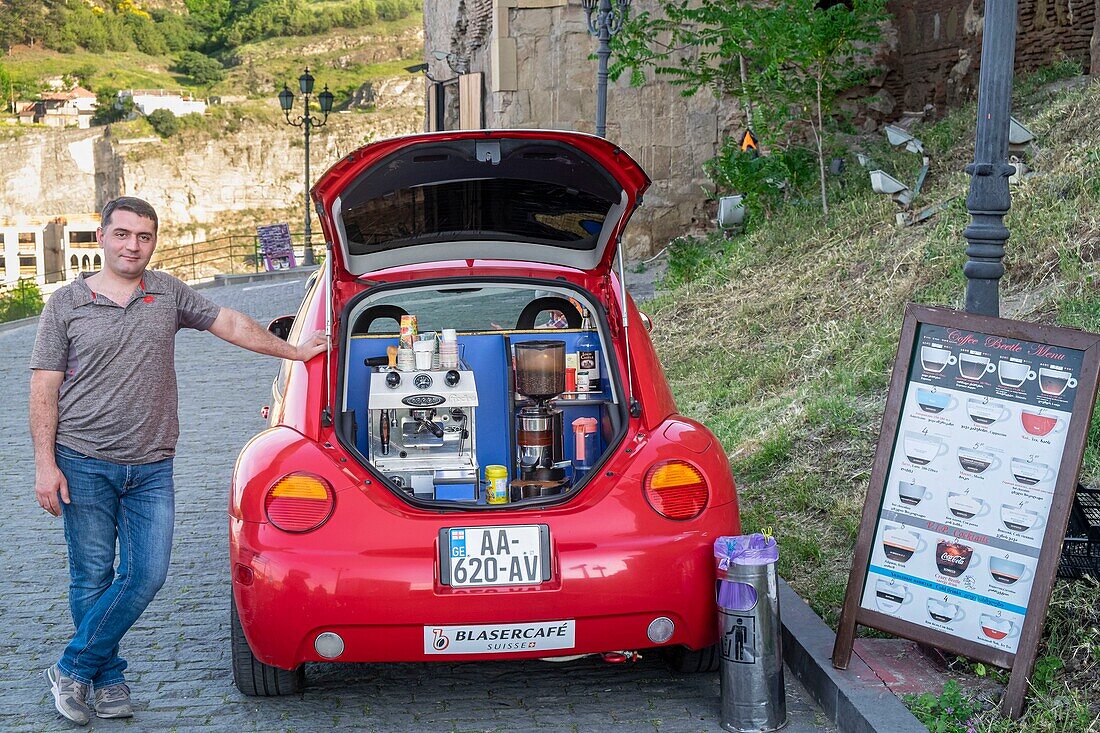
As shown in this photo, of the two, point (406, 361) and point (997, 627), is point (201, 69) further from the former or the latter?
point (997, 627)

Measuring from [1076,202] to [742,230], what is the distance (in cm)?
824

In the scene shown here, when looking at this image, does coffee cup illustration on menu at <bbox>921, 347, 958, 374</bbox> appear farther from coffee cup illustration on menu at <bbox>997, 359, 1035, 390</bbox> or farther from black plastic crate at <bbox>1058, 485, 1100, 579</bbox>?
black plastic crate at <bbox>1058, 485, 1100, 579</bbox>

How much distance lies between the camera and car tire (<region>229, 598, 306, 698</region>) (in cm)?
414

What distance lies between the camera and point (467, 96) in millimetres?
22359

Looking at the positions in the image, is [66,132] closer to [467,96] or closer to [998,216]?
[467,96]

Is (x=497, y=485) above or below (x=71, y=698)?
above

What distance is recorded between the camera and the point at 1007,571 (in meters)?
3.76

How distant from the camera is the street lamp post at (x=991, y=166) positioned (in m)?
4.44

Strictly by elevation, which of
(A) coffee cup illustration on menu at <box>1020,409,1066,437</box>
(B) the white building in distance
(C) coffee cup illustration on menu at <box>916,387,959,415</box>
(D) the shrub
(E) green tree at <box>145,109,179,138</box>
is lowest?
(A) coffee cup illustration on menu at <box>1020,409,1066,437</box>

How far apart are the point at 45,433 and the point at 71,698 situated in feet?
3.01

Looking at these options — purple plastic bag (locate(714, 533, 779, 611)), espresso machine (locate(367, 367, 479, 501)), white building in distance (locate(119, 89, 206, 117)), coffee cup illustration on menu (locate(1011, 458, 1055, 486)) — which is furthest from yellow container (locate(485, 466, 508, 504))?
white building in distance (locate(119, 89, 206, 117))

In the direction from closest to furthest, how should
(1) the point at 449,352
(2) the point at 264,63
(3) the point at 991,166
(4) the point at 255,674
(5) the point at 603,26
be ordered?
(4) the point at 255,674 → (3) the point at 991,166 → (1) the point at 449,352 → (5) the point at 603,26 → (2) the point at 264,63

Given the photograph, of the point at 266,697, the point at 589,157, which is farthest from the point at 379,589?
the point at 589,157

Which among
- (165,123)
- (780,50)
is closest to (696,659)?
(780,50)
